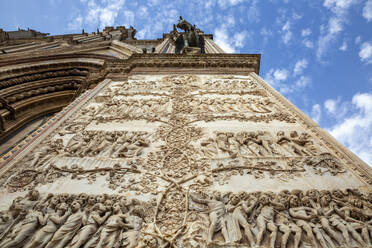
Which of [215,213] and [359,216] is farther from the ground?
[359,216]

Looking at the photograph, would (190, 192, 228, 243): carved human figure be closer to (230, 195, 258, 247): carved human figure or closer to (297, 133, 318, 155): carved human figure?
(230, 195, 258, 247): carved human figure

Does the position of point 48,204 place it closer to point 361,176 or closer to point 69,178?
point 69,178

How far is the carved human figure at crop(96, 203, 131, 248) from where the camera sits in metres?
2.15

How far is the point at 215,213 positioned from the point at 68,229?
1.69m

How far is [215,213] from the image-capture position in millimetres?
2477

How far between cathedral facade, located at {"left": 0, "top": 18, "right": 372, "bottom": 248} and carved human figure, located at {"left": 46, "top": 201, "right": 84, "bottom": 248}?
11mm

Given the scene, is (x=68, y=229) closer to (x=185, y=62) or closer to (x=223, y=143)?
(x=223, y=143)

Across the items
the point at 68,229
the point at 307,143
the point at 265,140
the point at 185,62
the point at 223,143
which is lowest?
the point at 68,229

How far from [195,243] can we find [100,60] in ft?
37.6

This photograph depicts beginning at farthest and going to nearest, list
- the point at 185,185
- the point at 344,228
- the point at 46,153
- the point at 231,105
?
the point at 231,105 → the point at 46,153 → the point at 185,185 → the point at 344,228

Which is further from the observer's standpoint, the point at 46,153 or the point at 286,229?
the point at 46,153

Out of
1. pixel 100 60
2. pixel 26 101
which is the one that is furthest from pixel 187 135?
pixel 100 60

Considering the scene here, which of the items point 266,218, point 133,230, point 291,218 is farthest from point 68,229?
point 291,218

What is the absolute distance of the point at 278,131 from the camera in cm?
421
